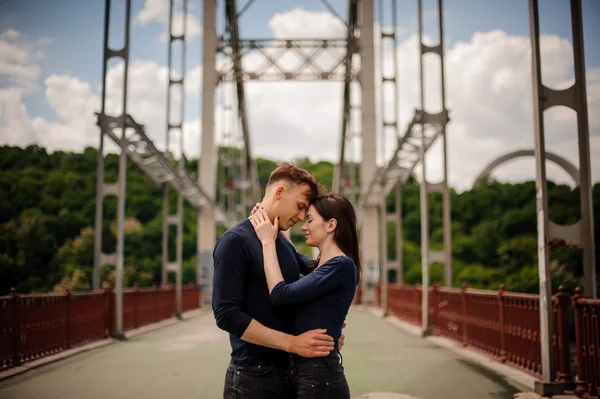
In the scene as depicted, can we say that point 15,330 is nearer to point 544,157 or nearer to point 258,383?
point 544,157

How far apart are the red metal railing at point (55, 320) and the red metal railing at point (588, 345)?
22.1 ft

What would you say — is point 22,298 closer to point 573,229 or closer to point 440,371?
point 440,371

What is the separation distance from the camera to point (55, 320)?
1055 cm

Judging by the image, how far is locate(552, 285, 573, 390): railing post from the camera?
711 centimetres

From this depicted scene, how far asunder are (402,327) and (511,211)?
3100 centimetres

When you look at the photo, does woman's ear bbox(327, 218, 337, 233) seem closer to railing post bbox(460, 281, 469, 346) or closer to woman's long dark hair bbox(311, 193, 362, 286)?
woman's long dark hair bbox(311, 193, 362, 286)

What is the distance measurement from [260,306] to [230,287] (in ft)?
0.57

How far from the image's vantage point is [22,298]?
30.2 ft

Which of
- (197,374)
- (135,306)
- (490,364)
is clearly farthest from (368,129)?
(197,374)

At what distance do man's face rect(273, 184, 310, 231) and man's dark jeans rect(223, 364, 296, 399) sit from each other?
2.04 ft

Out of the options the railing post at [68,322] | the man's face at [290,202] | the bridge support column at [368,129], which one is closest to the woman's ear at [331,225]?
the man's face at [290,202]

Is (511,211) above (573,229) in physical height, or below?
above

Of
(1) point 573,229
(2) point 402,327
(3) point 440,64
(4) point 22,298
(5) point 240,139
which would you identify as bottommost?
(2) point 402,327

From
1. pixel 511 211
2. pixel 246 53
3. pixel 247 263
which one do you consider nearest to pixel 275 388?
pixel 247 263
